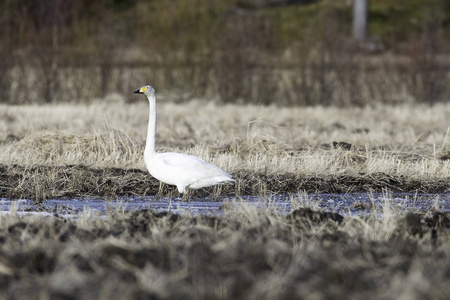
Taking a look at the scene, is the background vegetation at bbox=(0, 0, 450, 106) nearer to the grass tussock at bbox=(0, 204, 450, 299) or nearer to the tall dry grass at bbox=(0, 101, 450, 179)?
the tall dry grass at bbox=(0, 101, 450, 179)

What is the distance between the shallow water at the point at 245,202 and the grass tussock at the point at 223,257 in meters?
1.35

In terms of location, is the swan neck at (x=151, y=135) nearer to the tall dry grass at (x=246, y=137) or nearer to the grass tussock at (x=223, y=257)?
the tall dry grass at (x=246, y=137)

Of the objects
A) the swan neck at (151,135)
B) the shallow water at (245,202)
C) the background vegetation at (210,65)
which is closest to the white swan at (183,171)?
the swan neck at (151,135)

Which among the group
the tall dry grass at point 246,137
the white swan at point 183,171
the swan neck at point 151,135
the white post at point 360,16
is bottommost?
the tall dry grass at point 246,137

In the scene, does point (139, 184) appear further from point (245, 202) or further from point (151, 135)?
point (245, 202)

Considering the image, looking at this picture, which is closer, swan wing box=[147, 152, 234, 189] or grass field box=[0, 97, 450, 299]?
grass field box=[0, 97, 450, 299]

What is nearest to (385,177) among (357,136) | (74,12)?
(357,136)

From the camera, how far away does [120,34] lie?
4175 cm

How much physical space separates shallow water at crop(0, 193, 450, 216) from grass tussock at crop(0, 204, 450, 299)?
1352 millimetres

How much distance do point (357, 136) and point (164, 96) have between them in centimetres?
978

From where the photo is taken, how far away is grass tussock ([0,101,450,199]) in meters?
9.98

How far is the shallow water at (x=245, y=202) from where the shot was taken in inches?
321

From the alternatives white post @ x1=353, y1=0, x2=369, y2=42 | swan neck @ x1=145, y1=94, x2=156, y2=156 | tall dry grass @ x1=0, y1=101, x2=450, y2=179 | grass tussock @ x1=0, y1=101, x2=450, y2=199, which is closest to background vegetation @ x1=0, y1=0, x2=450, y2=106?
tall dry grass @ x1=0, y1=101, x2=450, y2=179

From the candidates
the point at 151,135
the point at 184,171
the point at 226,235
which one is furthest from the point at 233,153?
the point at 226,235
